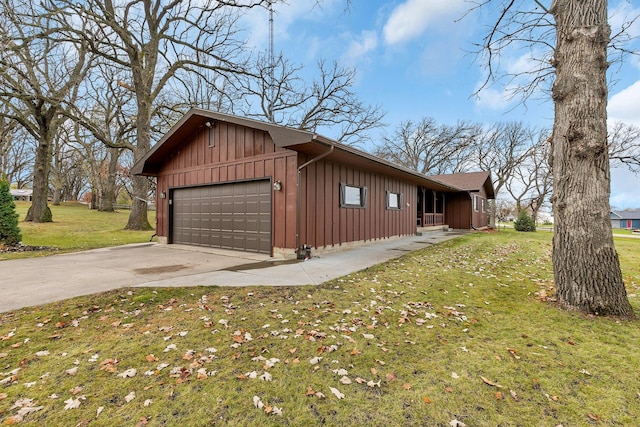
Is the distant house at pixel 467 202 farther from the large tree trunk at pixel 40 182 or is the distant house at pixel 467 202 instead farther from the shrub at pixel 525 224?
the large tree trunk at pixel 40 182

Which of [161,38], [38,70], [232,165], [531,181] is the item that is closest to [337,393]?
[232,165]

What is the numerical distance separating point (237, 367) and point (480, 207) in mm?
22279

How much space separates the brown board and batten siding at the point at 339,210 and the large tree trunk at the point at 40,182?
1522cm

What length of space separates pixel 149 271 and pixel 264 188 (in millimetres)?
3480

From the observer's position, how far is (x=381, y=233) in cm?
1144

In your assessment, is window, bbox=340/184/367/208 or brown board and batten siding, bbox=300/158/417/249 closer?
brown board and batten siding, bbox=300/158/417/249

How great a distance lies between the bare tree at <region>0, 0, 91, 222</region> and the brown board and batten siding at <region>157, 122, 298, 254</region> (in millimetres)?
5561

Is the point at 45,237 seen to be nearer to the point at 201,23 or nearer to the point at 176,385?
the point at 201,23

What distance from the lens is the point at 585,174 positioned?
3.66 m

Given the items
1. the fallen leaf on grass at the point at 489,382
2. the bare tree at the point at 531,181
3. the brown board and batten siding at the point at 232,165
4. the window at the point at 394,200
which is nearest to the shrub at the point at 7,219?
the brown board and batten siding at the point at 232,165

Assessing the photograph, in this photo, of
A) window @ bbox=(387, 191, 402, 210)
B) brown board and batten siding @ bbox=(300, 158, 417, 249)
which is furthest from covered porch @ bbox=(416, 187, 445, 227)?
brown board and batten siding @ bbox=(300, 158, 417, 249)

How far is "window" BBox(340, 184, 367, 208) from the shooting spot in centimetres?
917

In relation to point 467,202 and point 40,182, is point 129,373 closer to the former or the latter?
point 40,182

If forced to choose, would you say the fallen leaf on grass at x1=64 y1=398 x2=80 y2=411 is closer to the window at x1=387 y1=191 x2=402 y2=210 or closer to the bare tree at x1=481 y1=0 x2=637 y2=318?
the bare tree at x1=481 y1=0 x2=637 y2=318
